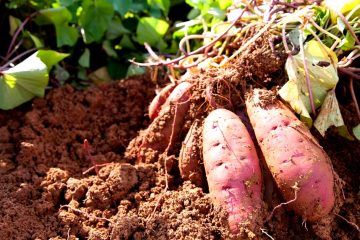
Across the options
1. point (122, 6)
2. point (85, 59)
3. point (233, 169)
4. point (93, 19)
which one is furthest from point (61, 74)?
point (233, 169)

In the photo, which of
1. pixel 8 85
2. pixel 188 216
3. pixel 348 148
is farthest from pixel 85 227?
pixel 348 148

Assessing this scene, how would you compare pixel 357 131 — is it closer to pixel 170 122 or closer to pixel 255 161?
pixel 255 161

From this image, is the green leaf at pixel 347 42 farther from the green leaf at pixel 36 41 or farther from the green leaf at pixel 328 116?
the green leaf at pixel 36 41

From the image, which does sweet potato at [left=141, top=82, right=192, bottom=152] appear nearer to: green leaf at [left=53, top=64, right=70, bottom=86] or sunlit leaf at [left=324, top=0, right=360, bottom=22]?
sunlit leaf at [left=324, top=0, right=360, bottom=22]

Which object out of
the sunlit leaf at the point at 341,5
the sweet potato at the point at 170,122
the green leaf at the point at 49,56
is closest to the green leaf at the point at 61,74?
the green leaf at the point at 49,56

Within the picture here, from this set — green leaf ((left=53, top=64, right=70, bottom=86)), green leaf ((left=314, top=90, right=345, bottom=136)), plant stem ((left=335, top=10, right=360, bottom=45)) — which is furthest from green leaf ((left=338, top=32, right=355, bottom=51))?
green leaf ((left=53, top=64, right=70, bottom=86))

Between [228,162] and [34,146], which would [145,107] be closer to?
[34,146]
